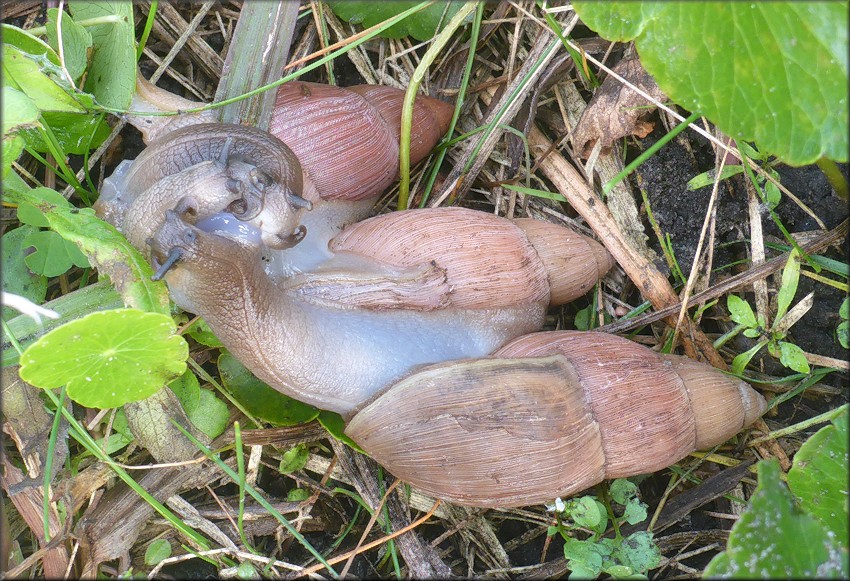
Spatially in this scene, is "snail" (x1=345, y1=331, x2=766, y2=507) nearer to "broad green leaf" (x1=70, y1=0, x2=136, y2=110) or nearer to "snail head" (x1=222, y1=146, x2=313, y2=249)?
"snail head" (x1=222, y1=146, x2=313, y2=249)

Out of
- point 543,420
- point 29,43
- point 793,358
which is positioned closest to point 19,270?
point 29,43

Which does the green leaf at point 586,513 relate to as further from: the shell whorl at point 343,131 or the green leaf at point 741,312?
the shell whorl at point 343,131

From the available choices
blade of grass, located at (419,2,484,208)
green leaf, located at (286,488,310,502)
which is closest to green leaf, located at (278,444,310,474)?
green leaf, located at (286,488,310,502)

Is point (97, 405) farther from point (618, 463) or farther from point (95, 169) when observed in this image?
point (618, 463)

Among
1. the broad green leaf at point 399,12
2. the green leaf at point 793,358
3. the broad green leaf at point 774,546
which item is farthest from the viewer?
the broad green leaf at point 399,12

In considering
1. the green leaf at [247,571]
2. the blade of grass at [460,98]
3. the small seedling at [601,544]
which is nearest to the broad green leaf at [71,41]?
the blade of grass at [460,98]

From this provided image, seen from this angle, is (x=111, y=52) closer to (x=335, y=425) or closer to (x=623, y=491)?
(x=335, y=425)

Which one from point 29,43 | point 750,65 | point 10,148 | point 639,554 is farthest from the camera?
point 29,43
